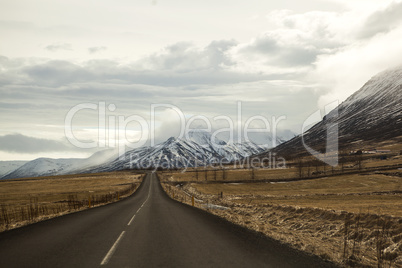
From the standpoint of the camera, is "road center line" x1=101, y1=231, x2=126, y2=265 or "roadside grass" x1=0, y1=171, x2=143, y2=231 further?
"roadside grass" x1=0, y1=171, x2=143, y2=231

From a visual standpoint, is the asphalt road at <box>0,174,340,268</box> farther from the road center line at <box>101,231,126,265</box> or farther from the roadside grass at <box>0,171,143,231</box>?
the roadside grass at <box>0,171,143,231</box>

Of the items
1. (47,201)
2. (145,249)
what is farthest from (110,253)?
(47,201)

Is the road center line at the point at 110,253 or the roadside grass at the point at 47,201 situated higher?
the road center line at the point at 110,253

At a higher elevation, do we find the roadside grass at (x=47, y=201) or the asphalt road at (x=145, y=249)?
the asphalt road at (x=145, y=249)

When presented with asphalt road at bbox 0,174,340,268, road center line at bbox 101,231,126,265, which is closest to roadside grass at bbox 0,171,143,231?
asphalt road at bbox 0,174,340,268

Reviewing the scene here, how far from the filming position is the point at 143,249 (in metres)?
10.7

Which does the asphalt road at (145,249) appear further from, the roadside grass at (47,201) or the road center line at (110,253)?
the roadside grass at (47,201)

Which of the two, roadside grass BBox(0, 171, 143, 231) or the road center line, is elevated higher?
the road center line

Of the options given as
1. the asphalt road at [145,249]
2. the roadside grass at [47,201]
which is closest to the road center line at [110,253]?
the asphalt road at [145,249]

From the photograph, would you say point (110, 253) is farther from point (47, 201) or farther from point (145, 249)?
point (47, 201)

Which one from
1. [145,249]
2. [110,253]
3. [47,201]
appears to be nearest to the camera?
[110,253]

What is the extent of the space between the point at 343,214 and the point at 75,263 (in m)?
17.7

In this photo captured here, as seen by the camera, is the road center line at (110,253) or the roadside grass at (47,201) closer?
the road center line at (110,253)

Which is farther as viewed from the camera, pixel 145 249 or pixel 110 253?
pixel 145 249
